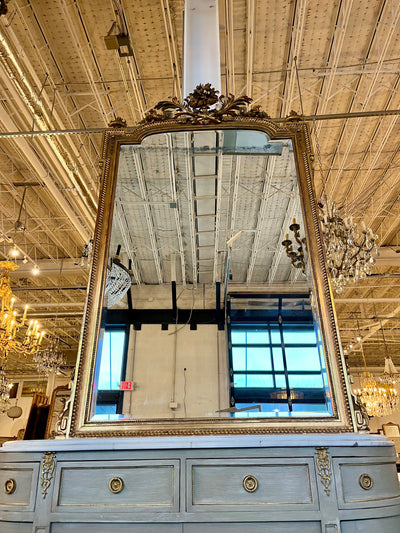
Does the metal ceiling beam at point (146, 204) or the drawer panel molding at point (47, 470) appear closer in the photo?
the drawer panel molding at point (47, 470)

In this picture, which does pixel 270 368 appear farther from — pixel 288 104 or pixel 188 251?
pixel 288 104

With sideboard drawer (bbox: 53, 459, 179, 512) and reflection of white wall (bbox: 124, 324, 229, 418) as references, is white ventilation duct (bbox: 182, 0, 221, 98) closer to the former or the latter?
reflection of white wall (bbox: 124, 324, 229, 418)

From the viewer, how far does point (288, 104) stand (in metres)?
6.75

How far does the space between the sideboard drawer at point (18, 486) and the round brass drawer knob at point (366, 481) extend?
57.6 inches

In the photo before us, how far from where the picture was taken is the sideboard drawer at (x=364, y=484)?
1.61 m

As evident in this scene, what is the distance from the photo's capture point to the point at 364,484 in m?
1.64

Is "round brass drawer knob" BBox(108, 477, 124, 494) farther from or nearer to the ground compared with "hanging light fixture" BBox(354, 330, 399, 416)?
nearer to the ground

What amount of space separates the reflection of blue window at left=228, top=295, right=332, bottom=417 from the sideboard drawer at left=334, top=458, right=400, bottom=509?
45 centimetres

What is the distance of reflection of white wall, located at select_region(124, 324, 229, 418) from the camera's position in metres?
2.33

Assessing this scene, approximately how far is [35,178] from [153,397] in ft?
26.2

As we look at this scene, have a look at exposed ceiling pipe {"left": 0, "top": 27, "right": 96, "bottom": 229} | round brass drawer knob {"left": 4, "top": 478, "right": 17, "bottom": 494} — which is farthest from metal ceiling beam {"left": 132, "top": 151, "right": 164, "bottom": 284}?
exposed ceiling pipe {"left": 0, "top": 27, "right": 96, "bottom": 229}

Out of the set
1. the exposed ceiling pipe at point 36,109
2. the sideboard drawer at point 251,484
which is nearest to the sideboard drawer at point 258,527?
the sideboard drawer at point 251,484

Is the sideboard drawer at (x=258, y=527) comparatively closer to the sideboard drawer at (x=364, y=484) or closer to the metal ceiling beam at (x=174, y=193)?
the sideboard drawer at (x=364, y=484)

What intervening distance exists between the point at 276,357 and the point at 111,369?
1.13 m
